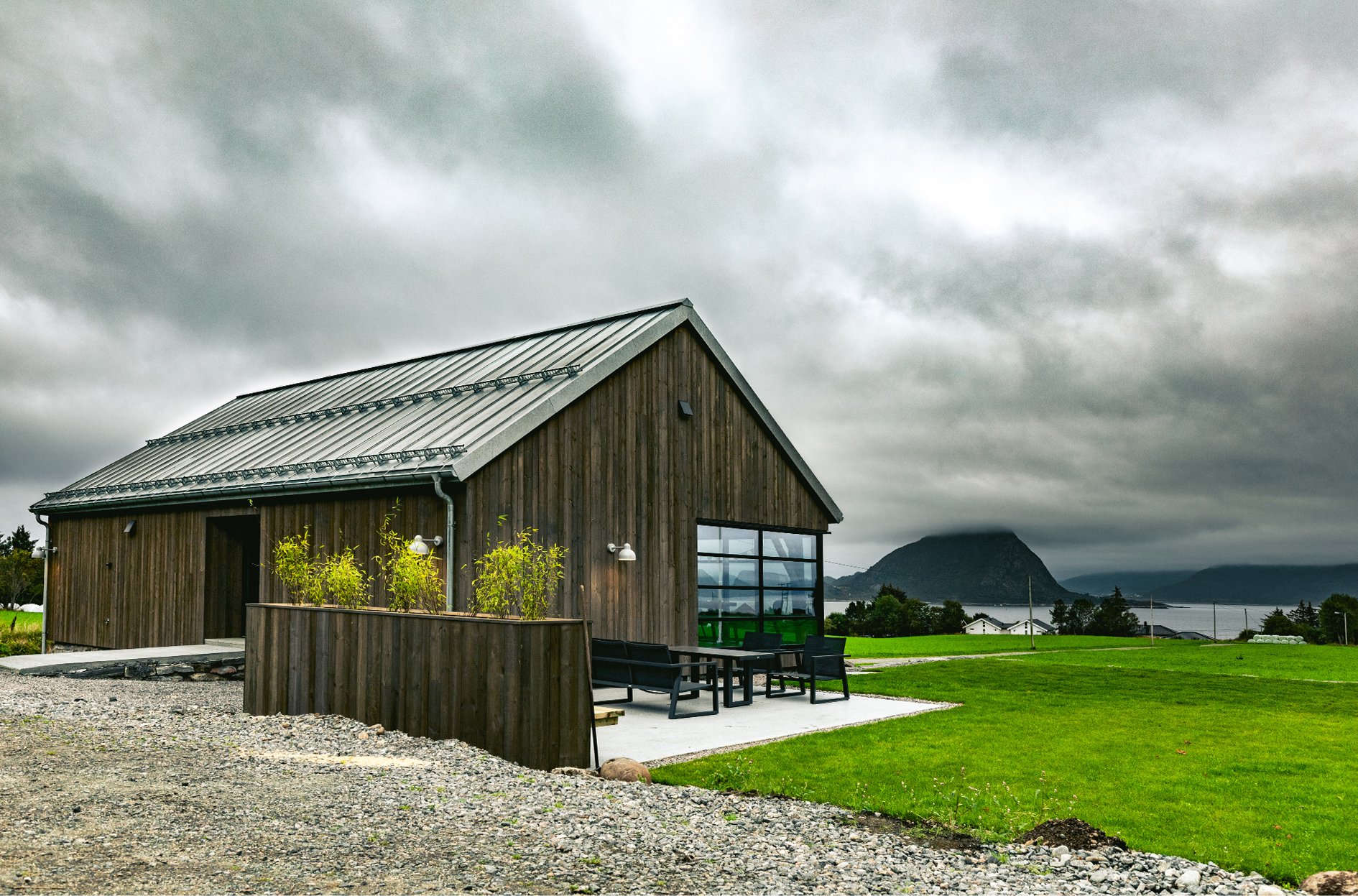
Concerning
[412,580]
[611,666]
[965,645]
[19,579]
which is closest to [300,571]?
[412,580]

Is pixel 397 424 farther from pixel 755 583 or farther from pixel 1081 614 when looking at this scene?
pixel 1081 614

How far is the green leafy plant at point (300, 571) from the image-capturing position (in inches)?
413

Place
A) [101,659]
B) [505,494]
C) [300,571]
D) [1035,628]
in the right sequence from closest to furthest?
1. [300,571]
2. [505,494]
3. [101,659]
4. [1035,628]

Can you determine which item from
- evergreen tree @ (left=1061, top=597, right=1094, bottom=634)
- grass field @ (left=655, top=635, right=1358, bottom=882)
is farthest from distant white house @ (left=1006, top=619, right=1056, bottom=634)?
grass field @ (left=655, top=635, right=1358, bottom=882)

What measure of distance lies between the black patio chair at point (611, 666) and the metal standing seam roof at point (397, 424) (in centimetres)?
279

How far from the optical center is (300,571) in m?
10.7

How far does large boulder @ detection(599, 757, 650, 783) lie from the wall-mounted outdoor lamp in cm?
454

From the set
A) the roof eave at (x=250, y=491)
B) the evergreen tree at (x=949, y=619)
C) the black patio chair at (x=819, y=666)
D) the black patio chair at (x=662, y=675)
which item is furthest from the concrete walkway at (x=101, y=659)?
the evergreen tree at (x=949, y=619)

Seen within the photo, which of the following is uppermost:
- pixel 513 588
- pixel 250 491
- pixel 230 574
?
pixel 250 491

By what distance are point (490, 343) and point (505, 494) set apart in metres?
6.06

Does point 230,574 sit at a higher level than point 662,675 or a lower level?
higher

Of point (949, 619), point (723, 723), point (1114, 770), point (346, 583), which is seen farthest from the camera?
point (949, 619)

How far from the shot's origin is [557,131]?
1612 cm

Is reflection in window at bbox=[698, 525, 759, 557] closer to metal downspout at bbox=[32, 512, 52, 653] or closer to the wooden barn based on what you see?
the wooden barn
